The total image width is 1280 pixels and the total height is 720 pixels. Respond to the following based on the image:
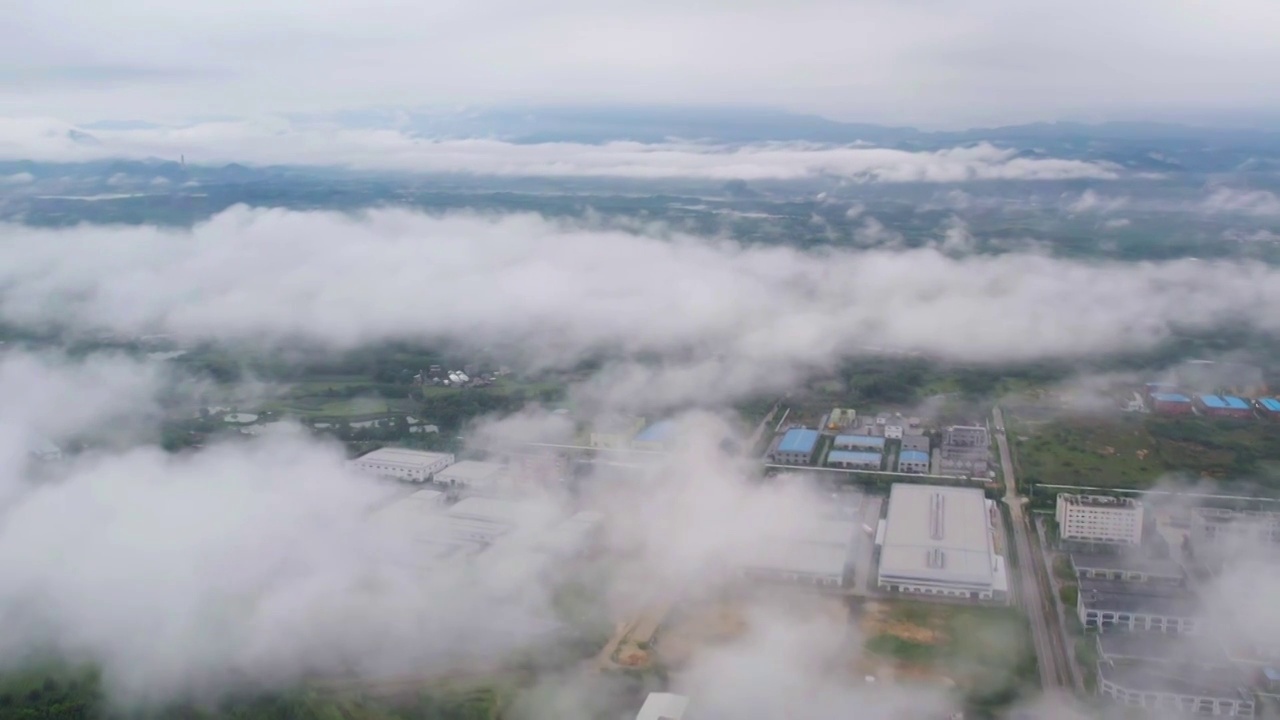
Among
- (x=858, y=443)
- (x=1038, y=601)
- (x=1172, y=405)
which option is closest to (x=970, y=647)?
(x=1038, y=601)

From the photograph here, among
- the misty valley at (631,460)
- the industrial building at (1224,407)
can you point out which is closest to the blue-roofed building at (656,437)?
the misty valley at (631,460)

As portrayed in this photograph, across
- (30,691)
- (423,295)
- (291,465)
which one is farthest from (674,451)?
(423,295)

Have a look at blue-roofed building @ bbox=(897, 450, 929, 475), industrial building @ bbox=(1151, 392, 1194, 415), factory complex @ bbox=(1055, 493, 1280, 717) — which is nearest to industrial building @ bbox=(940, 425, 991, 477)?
blue-roofed building @ bbox=(897, 450, 929, 475)

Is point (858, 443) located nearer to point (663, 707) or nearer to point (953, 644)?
point (953, 644)

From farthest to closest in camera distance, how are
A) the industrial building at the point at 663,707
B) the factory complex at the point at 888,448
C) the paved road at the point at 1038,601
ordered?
the factory complex at the point at 888,448, the paved road at the point at 1038,601, the industrial building at the point at 663,707

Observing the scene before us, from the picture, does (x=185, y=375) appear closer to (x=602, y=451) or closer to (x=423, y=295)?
(x=423, y=295)

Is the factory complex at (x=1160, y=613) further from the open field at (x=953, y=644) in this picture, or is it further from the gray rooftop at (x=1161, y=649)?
the open field at (x=953, y=644)
